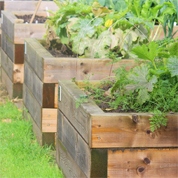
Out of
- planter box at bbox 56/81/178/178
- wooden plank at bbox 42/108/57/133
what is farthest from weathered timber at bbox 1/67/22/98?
planter box at bbox 56/81/178/178

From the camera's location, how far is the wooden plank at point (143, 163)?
6.56 ft

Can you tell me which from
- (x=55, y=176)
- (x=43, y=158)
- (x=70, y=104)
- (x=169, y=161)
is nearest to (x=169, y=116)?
(x=169, y=161)

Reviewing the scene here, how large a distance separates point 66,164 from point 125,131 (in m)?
0.76

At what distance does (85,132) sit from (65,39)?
1.79m

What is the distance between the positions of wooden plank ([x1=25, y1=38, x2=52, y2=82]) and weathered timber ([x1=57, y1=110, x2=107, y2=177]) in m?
0.69

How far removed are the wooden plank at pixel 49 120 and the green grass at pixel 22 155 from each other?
0.16 meters

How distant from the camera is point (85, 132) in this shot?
2.10 m

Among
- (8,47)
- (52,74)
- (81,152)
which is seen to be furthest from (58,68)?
(8,47)

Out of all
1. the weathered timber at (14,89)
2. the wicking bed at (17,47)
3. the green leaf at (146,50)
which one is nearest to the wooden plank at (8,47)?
the wicking bed at (17,47)

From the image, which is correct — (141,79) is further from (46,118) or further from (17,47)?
(17,47)

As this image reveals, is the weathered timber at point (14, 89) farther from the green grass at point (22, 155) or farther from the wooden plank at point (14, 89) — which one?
the green grass at point (22, 155)

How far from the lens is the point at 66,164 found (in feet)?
8.54

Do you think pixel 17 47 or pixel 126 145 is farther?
pixel 17 47

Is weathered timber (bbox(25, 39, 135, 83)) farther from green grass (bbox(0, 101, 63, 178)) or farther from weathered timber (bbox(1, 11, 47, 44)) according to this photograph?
weathered timber (bbox(1, 11, 47, 44))
